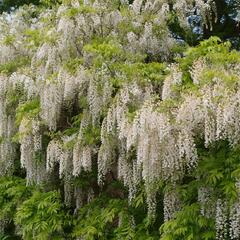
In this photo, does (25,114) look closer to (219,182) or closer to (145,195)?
(145,195)

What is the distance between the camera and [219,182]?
18.8ft

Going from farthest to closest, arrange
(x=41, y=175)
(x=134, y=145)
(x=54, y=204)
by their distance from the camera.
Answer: (x=41, y=175) → (x=54, y=204) → (x=134, y=145)

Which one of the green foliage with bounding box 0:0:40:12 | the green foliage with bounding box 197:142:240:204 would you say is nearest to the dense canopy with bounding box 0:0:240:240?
the green foliage with bounding box 197:142:240:204

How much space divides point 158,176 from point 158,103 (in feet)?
2.85

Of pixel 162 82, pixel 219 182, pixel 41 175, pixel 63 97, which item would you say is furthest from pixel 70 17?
pixel 219 182

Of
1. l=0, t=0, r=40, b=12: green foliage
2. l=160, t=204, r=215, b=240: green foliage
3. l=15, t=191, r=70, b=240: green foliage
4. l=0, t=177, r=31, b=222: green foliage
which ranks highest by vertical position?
l=0, t=0, r=40, b=12: green foliage

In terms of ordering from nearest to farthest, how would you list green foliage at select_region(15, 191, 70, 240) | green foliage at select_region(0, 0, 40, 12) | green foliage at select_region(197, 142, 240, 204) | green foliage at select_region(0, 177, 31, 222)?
1. green foliage at select_region(197, 142, 240, 204)
2. green foliage at select_region(15, 191, 70, 240)
3. green foliage at select_region(0, 177, 31, 222)
4. green foliage at select_region(0, 0, 40, 12)

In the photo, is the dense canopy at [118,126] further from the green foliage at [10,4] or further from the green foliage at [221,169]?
the green foliage at [10,4]

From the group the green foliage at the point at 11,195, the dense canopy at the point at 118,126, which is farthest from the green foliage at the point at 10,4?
the green foliage at the point at 11,195

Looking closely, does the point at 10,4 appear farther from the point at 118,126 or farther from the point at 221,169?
the point at 221,169

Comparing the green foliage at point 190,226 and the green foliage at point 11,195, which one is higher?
the green foliage at point 11,195

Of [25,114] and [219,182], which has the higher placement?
[25,114]

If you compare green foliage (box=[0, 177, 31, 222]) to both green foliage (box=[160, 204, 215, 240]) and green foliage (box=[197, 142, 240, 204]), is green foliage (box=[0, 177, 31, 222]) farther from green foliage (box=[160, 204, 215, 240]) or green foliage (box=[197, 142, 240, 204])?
green foliage (box=[197, 142, 240, 204])

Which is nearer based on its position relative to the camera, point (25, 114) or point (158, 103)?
point (158, 103)
